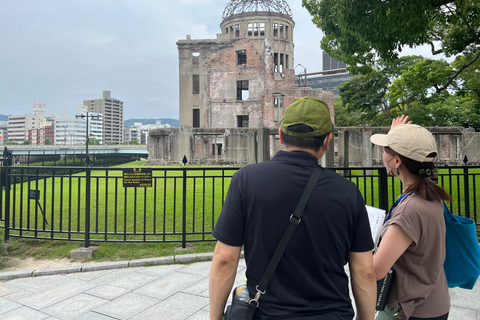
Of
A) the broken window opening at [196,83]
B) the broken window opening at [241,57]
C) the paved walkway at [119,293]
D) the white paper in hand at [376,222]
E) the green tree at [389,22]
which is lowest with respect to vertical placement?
the paved walkway at [119,293]

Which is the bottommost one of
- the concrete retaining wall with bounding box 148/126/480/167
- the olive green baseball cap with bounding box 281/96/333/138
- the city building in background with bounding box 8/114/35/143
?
the olive green baseball cap with bounding box 281/96/333/138

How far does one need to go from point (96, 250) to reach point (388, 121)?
32.4 meters

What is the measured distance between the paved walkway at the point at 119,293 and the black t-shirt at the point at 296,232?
2.65 meters

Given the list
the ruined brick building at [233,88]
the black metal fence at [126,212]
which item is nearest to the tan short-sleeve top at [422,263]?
the black metal fence at [126,212]

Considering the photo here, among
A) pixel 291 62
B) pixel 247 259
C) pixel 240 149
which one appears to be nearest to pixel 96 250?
pixel 247 259

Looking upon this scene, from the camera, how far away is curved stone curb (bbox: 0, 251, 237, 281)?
5555 mm

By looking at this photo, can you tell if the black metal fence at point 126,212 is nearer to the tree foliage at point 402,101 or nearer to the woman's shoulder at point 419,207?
the woman's shoulder at point 419,207

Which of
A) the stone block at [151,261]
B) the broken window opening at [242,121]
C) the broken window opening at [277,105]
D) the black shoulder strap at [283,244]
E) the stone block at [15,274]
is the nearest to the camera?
the black shoulder strap at [283,244]

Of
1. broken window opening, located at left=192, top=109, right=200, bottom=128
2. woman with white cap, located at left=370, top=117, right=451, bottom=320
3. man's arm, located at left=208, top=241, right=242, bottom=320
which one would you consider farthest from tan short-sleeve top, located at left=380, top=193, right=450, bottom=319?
broken window opening, located at left=192, top=109, right=200, bottom=128

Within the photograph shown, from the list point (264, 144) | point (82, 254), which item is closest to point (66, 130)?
point (264, 144)

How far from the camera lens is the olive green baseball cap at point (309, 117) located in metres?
1.84

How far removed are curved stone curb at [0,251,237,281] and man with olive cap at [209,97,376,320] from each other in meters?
4.43

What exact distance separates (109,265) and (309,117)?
5.18 metres

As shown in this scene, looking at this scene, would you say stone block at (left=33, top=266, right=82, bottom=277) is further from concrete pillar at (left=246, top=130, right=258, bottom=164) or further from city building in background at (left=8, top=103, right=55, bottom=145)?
city building in background at (left=8, top=103, right=55, bottom=145)
